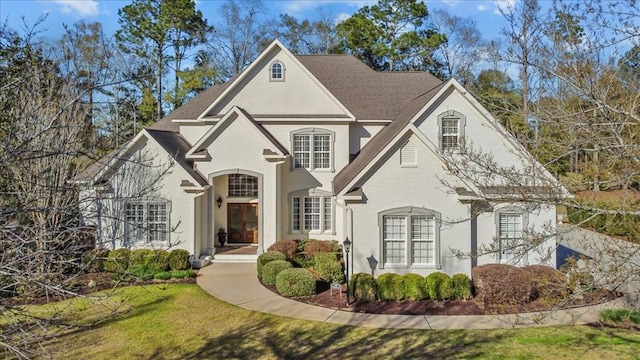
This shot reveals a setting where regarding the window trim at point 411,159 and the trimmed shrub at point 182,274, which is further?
the trimmed shrub at point 182,274

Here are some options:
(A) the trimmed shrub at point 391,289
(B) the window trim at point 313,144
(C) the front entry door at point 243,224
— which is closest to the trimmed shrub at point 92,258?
(C) the front entry door at point 243,224

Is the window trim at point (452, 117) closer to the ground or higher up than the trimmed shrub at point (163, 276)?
higher up

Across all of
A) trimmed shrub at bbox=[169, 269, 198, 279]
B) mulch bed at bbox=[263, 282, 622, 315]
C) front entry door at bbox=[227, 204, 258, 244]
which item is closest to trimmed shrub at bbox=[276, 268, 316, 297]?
mulch bed at bbox=[263, 282, 622, 315]

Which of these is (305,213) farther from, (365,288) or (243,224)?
(365,288)

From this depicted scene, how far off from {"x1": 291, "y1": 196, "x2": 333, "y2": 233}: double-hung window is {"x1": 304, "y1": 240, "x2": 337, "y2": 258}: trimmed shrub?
2.03 meters

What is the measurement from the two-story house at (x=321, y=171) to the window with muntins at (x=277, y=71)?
0.10 m

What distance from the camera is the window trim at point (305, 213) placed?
→ 66.2 feet

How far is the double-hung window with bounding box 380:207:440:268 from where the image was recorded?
1460 cm

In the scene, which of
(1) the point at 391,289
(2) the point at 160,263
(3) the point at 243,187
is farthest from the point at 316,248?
(2) the point at 160,263

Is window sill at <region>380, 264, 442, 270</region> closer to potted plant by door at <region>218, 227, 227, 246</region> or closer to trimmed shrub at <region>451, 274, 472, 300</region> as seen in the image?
trimmed shrub at <region>451, 274, 472, 300</region>

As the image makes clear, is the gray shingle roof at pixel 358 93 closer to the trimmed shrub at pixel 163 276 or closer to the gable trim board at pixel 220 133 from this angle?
the gable trim board at pixel 220 133

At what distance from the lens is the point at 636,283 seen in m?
6.59

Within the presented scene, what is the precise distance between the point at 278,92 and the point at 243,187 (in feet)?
16.4

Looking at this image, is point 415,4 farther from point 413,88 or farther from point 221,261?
point 221,261
